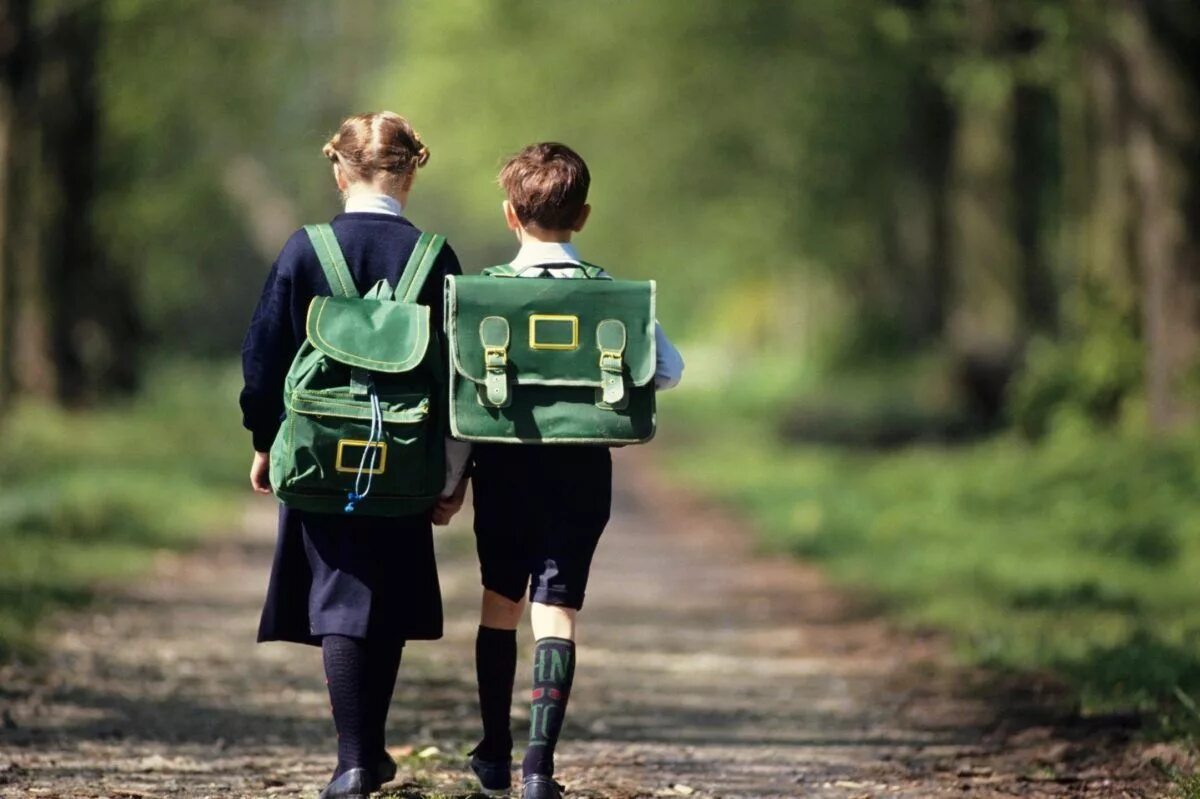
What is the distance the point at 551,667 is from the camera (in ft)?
18.7

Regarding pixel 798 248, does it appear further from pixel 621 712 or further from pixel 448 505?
pixel 448 505

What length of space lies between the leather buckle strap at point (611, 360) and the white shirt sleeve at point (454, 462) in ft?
1.31

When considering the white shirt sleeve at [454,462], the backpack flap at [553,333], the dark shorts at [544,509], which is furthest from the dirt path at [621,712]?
the backpack flap at [553,333]

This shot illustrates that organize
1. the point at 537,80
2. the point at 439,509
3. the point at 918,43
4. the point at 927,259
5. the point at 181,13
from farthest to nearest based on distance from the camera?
the point at 537,80 → the point at 927,259 → the point at 181,13 → the point at 918,43 → the point at 439,509

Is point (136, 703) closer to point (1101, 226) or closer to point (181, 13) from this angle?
point (1101, 226)

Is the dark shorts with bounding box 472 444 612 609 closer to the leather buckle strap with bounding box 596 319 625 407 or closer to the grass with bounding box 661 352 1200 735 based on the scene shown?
the leather buckle strap with bounding box 596 319 625 407

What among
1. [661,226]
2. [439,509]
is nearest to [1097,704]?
[439,509]

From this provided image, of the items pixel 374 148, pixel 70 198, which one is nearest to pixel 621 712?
pixel 374 148

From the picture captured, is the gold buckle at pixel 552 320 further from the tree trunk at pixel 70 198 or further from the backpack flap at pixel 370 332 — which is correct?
the tree trunk at pixel 70 198

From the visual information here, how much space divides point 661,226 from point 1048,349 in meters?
22.2

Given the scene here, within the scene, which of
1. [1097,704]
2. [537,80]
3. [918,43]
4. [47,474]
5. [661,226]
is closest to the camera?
[1097,704]

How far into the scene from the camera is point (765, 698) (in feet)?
28.5

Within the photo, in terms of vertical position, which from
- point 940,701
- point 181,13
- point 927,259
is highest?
point 181,13

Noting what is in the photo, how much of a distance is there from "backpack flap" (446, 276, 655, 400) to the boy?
0.11 meters
